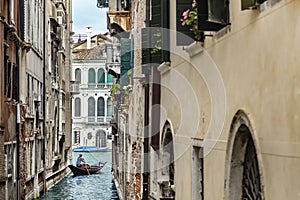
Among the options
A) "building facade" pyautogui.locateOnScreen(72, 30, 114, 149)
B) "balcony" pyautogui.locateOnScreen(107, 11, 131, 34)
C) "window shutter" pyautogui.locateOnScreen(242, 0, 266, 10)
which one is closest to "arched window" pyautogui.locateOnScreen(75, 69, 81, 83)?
"building facade" pyautogui.locateOnScreen(72, 30, 114, 149)

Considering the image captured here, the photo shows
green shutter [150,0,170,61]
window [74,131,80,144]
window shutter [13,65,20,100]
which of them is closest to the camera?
green shutter [150,0,170,61]

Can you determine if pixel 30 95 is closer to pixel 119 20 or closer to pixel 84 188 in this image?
pixel 119 20

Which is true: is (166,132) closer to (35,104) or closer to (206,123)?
(206,123)

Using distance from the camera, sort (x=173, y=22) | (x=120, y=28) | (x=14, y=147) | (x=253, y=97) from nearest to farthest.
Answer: (x=253, y=97) < (x=173, y=22) < (x=14, y=147) < (x=120, y=28)

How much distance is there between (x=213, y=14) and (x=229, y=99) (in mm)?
541

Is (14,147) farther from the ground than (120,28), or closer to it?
closer to it

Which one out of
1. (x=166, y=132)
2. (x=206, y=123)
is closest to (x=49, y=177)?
(x=166, y=132)

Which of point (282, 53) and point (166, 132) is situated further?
point (166, 132)

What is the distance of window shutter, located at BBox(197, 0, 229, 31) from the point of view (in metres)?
4.25

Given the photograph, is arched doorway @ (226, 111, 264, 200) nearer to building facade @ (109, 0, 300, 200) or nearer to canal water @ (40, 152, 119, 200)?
building facade @ (109, 0, 300, 200)

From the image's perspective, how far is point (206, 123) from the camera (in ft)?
16.5

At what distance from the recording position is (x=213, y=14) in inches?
169

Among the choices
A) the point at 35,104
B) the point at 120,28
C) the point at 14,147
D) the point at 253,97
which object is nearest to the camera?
the point at 253,97

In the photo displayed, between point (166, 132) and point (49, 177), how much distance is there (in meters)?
14.9
